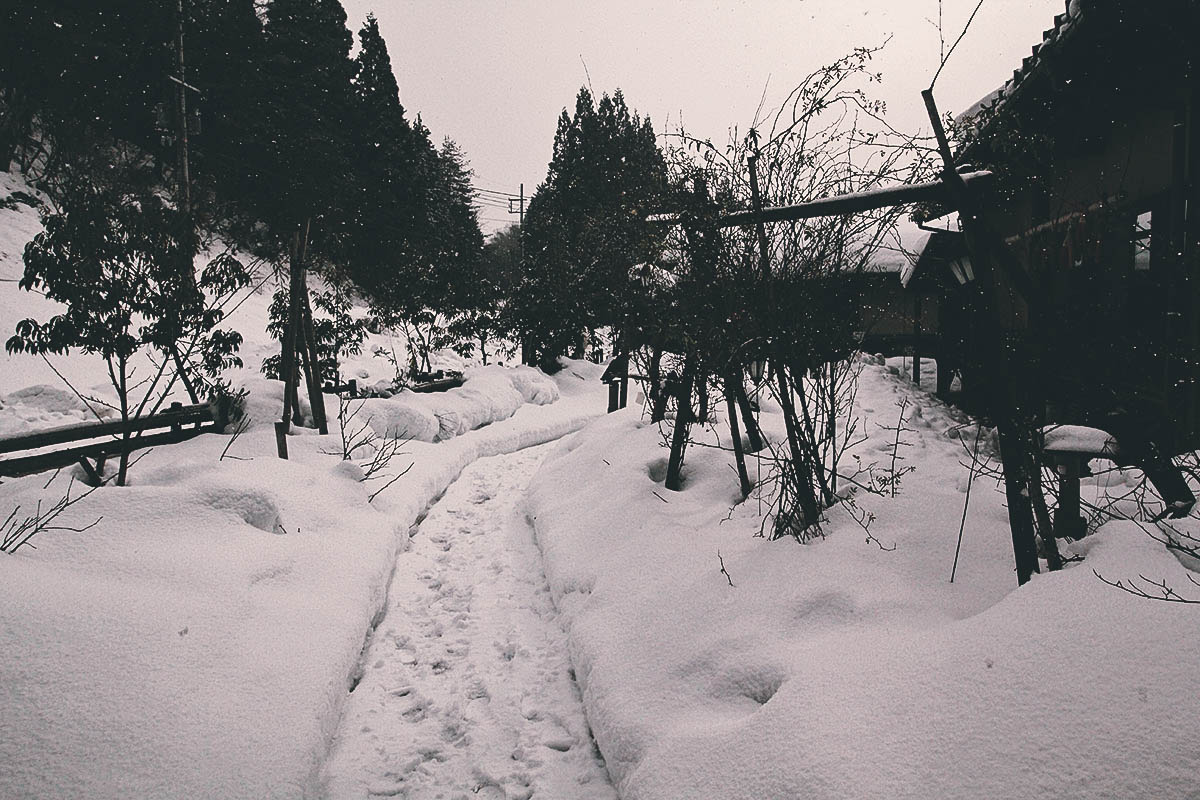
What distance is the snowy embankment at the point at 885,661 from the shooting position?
1910mm

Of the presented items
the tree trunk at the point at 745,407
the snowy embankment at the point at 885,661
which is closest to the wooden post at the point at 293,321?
the snowy embankment at the point at 885,661

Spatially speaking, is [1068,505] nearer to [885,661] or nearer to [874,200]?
[885,661]

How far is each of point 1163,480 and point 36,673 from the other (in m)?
5.15

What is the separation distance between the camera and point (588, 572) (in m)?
5.04

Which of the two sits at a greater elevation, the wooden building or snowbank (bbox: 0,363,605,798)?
the wooden building

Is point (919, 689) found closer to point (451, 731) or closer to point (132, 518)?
point (451, 731)

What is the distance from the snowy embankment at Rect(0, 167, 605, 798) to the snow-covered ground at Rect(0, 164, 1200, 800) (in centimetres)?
2

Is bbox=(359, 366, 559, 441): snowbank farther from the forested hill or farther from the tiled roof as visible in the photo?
the tiled roof

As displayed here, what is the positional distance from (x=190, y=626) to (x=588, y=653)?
2.23 m

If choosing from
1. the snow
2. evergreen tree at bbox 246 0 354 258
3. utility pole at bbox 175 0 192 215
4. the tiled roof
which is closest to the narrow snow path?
the snow

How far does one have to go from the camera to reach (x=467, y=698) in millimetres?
3742

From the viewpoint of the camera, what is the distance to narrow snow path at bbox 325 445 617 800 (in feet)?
10.00

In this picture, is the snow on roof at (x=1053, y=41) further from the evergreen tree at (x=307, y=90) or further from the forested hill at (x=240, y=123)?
the evergreen tree at (x=307, y=90)

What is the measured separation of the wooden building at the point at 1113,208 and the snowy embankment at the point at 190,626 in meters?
3.95
